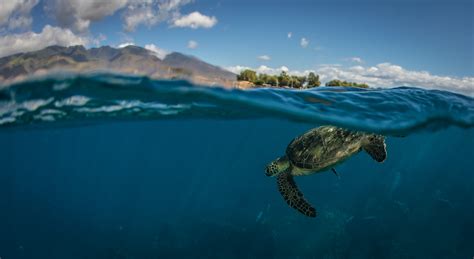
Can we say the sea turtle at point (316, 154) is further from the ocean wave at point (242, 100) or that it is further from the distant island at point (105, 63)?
the distant island at point (105, 63)

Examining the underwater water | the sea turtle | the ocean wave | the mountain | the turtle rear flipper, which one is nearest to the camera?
the sea turtle

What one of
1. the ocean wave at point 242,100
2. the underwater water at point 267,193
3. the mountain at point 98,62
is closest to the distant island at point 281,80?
the underwater water at point 267,193

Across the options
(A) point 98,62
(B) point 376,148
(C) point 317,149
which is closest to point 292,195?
(C) point 317,149

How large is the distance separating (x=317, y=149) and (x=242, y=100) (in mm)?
5697

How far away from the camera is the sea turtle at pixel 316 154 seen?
290 inches

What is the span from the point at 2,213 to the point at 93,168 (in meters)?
15.2

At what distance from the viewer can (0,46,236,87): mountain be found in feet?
29.2

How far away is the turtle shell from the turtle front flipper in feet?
1.51

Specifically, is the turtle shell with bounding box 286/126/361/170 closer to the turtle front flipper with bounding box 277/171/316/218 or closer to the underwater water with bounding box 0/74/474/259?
the turtle front flipper with bounding box 277/171/316/218

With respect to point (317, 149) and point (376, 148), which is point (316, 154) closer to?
point (317, 149)

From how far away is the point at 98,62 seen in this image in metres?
9.01

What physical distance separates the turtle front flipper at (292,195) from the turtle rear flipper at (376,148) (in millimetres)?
2103

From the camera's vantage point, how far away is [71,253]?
19875 mm

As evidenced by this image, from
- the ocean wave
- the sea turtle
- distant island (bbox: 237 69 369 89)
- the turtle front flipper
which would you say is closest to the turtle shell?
the sea turtle
